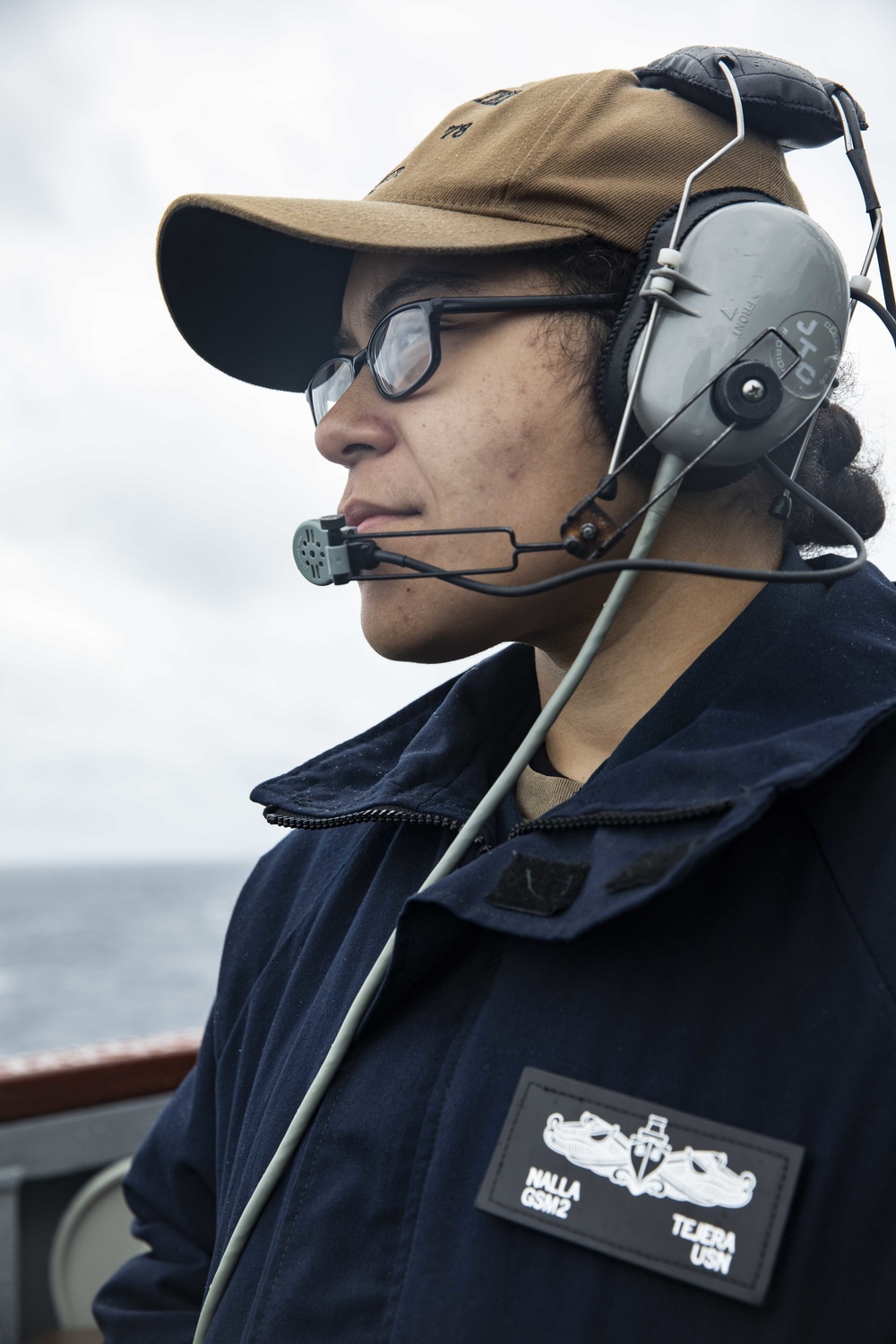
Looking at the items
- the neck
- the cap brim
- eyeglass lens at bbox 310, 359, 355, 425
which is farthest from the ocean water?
the neck

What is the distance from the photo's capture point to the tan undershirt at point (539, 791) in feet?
3.71

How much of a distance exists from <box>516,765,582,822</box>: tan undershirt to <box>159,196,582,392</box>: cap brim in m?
0.55

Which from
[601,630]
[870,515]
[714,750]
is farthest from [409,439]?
[870,515]

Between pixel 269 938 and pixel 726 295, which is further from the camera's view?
pixel 269 938

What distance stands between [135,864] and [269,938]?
165794mm

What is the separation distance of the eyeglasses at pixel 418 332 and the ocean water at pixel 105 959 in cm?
3752

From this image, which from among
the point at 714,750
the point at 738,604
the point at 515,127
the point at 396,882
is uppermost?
the point at 515,127

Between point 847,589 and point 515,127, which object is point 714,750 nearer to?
point 847,589

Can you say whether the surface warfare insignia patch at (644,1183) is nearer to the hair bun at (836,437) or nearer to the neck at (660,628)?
the neck at (660,628)

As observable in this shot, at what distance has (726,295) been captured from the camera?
92 cm

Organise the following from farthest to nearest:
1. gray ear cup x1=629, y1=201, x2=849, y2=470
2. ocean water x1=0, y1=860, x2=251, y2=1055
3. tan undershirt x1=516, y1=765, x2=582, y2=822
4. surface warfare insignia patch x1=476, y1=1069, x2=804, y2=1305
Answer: ocean water x1=0, y1=860, x2=251, y2=1055, tan undershirt x1=516, y1=765, x2=582, y2=822, gray ear cup x1=629, y1=201, x2=849, y2=470, surface warfare insignia patch x1=476, y1=1069, x2=804, y2=1305

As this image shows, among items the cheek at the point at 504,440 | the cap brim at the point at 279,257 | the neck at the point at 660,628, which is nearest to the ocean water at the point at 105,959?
the cap brim at the point at 279,257

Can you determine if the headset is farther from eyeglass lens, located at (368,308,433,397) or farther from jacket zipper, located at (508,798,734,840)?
eyeglass lens, located at (368,308,433,397)

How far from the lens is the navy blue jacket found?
2.34ft
